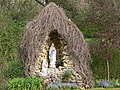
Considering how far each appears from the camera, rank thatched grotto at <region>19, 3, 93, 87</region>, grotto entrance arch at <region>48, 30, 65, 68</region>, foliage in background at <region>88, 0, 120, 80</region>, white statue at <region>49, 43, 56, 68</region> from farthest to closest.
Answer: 1. foliage in background at <region>88, 0, 120, 80</region>
2. grotto entrance arch at <region>48, 30, 65, 68</region>
3. white statue at <region>49, 43, 56, 68</region>
4. thatched grotto at <region>19, 3, 93, 87</region>

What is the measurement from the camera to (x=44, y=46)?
1302cm

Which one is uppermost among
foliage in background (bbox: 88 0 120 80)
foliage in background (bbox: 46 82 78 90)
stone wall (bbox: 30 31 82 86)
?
foliage in background (bbox: 88 0 120 80)

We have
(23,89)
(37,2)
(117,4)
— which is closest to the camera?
(23,89)

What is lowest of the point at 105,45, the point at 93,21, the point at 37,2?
the point at 105,45

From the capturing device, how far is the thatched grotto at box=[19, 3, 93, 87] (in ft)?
40.7

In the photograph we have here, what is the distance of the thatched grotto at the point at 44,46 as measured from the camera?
488 inches

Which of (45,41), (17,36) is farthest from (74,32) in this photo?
(17,36)

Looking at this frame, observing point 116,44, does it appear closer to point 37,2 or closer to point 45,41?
point 45,41

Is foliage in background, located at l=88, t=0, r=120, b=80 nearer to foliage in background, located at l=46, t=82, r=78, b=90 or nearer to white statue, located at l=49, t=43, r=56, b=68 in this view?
white statue, located at l=49, t=43, r=56, b=68

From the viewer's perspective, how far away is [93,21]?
54.2ft

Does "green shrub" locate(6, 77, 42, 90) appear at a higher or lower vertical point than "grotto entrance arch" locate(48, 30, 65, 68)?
lower

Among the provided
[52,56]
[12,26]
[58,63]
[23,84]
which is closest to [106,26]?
[58,63]

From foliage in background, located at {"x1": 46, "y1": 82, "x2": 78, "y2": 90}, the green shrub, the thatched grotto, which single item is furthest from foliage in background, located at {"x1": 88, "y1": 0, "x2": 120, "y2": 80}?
the green shrub

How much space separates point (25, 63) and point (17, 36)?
7360 mm
